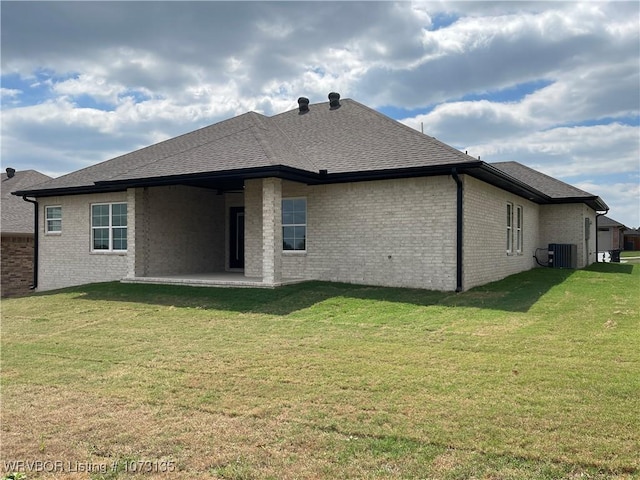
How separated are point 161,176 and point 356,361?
9787 millimetres

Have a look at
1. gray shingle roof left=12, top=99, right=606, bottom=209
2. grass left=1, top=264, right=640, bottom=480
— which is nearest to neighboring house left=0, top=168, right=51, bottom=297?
gray shingle roof left=12, top=99, right=606, bottom=209

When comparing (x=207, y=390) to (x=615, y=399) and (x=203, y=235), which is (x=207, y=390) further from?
(x=203, y=235)

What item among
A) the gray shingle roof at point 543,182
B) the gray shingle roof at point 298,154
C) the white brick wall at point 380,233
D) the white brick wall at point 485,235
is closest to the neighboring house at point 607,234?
the gray shingle roof at point 543,182

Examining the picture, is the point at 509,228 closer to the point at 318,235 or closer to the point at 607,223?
the point at 318,235

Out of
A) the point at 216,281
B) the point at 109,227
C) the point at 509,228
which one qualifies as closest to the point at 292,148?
the point at 216,281

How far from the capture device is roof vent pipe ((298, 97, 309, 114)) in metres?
20.1

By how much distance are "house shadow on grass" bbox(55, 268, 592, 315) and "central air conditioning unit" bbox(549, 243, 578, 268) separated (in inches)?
Answer: 324

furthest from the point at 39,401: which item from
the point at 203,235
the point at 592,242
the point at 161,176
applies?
the point at 592,242

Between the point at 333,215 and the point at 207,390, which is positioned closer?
the point at 207,390

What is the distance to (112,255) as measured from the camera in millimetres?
18188

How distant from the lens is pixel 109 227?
18297 millimetres

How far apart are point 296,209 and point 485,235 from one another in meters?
5.44

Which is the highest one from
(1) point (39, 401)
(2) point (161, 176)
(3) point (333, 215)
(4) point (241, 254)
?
(2) point (161, 176)

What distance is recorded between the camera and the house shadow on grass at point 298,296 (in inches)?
456
